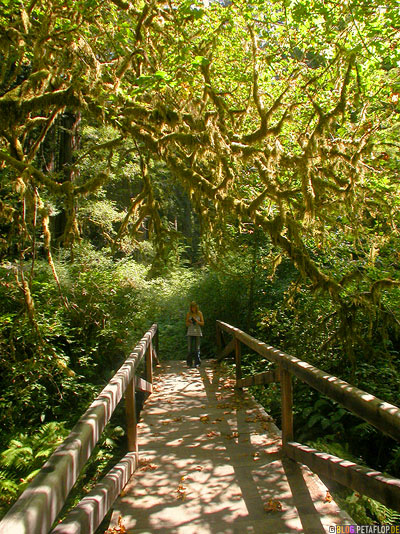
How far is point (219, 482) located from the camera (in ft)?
12.2

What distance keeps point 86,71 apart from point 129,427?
443 cm

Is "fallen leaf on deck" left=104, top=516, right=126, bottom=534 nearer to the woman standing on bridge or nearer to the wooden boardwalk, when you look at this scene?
the wooden boardwalk

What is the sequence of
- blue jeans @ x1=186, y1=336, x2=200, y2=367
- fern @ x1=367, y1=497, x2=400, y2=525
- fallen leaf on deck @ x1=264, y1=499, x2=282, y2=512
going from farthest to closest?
blue jeans @ x1=186, y1=336, x2=200, y2=367
fern @ x1=367, y1=497, x2=400, y2=525
fallen leaf on deck @ x1=264, y1=499, x2=282, y2=512

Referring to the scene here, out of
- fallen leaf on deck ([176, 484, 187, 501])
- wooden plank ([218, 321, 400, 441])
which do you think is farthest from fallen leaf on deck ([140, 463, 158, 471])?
wooden plank ([218, 321, 400, 441])

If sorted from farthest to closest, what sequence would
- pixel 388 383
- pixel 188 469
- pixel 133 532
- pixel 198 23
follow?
pixel 198 23 < pixel 388 383 < pixel 188 469 < pixel 133 532

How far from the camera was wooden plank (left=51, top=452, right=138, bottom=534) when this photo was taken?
211 cm

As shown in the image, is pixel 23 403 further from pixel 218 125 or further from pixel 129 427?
pixel 218 125

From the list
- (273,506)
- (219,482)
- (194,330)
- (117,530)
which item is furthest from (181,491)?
Answer: (194,330)

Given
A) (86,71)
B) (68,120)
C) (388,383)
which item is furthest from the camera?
(68,120)

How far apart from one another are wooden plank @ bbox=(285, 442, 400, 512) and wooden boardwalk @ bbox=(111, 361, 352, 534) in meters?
0.26

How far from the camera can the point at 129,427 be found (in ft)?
13.7

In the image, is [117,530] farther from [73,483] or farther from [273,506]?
[73,483]

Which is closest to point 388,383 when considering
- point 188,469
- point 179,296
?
point 188,469

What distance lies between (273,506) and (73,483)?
74.8 inches
